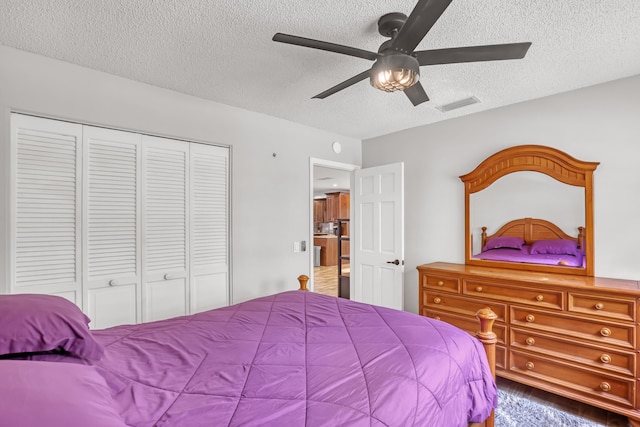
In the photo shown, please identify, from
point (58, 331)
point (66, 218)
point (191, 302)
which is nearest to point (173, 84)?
point (66, 218)

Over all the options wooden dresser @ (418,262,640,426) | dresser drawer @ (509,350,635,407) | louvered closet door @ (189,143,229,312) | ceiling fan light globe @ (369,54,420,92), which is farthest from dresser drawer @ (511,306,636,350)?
louvered closet door @ (189,143,229,312)

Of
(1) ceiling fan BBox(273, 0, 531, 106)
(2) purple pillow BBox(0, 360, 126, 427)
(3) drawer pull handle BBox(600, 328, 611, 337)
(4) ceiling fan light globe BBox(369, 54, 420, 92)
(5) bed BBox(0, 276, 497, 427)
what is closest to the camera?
(2) purple pillow BBox(0, 360, 126, 427)

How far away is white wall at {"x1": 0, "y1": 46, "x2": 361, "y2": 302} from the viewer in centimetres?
207

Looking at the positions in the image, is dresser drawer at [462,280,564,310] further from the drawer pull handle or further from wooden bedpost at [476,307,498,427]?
wooden bedpost at [476,307,498,427]

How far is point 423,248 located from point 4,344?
3463 mm

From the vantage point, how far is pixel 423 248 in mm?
3670

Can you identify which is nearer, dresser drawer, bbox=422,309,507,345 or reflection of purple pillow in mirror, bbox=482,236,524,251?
dresser drawer, bbox=422,309,507,345

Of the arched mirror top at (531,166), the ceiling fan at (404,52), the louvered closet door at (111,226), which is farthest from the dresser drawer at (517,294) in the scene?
the louvered closet door at (111,226)

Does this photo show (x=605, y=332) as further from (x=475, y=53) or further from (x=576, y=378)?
(x=475, y=53)

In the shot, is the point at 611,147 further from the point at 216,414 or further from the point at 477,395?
the point at 216,414

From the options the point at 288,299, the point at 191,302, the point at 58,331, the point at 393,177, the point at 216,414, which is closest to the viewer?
the point at 216,414

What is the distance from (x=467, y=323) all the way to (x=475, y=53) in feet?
7.64

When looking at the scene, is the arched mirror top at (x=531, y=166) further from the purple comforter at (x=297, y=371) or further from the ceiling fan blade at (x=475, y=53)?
the purple comforter at (x=297, y=371)

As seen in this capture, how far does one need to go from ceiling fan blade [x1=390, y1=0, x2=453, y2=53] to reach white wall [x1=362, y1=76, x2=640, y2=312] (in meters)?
2.06
